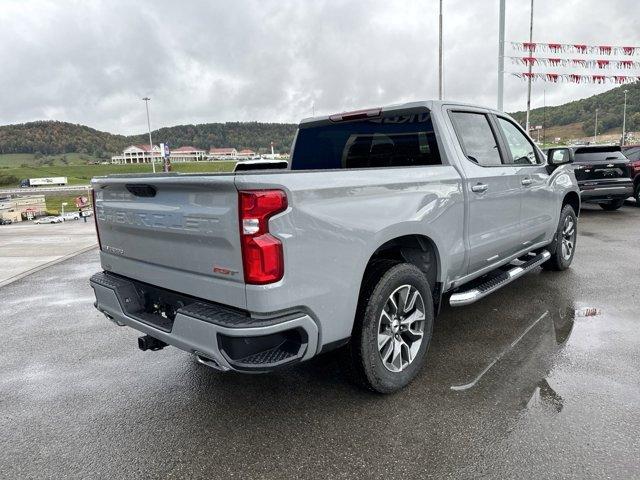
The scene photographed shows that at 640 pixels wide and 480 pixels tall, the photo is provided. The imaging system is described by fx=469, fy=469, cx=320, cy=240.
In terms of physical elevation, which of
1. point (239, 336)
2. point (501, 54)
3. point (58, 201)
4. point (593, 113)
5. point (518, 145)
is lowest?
point (58, 201)

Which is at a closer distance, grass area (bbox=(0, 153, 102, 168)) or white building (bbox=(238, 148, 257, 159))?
white building (bbox=(238, 148, 257, 159))

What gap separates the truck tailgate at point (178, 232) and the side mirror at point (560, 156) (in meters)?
4.12

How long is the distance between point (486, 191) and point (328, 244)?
195 centimetres

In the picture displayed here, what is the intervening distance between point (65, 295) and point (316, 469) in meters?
4.76

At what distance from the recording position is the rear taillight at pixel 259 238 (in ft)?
7.36

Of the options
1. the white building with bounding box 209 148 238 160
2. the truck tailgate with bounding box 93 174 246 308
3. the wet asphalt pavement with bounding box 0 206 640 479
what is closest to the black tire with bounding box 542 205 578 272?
the wet asphalt pavement with bounding box 0 206 640 479

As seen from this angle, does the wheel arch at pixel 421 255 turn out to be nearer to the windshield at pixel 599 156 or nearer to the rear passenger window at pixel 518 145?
the rear passenger window at pixel 518 145

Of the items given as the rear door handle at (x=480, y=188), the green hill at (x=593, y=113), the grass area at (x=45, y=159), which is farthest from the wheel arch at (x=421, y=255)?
the grass area at (x=45, y=159)

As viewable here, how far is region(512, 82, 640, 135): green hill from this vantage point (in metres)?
60.4

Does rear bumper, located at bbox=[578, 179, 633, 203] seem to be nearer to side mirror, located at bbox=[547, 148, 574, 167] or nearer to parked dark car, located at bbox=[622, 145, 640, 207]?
parked dark car, located at bbox=[622, 145, 640, 207]

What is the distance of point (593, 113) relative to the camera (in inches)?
2584

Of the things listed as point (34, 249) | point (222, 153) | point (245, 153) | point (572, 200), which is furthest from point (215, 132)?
point (572, 200)

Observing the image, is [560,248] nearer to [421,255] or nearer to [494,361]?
[494,361]

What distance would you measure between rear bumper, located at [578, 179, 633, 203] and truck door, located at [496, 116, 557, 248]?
7.07 metres
